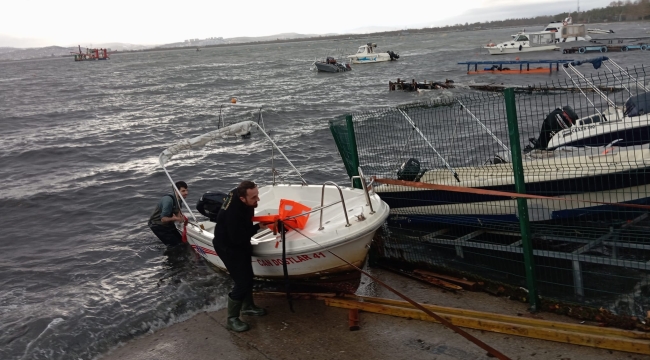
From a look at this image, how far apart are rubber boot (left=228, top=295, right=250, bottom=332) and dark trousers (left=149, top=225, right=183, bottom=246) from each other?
168 inches

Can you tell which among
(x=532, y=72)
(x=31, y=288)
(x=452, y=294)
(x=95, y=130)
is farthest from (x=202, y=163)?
(x=532, y=72)

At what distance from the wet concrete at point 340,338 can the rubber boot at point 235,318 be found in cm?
7

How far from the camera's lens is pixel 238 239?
596 cm

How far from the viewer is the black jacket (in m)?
5.91

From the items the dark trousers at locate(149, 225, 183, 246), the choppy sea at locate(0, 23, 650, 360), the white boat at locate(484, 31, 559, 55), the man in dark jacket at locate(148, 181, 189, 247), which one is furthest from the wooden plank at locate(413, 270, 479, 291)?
the white boat at locate(484, 31, 559, 55)

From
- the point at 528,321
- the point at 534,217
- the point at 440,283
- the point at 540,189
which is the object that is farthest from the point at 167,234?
the point at 528,321

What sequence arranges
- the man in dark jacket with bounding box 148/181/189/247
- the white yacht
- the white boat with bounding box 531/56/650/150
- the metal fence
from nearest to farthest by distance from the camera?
the metal fence < the white boat with bounding box 531/56/650/150 < the man in dark jacket with bounding box 148/181/189/247 < the white yacht

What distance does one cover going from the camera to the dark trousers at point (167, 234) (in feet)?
33.1

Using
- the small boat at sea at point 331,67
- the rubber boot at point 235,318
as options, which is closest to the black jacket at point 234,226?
the rubber boot at point 235,318

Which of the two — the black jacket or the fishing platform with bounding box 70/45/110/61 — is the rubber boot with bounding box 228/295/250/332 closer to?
the black jacket

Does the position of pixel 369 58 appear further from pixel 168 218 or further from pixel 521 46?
pixel 168 218

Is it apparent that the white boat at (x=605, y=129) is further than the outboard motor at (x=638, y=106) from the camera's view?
No

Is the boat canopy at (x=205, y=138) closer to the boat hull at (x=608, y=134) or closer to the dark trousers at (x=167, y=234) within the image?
the dark trousers at (x=167, y=234)

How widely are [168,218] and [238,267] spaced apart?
3973mm
